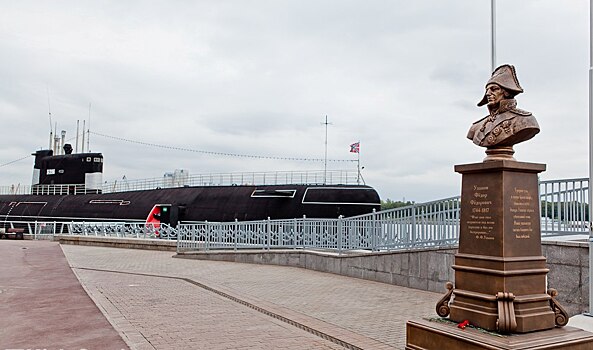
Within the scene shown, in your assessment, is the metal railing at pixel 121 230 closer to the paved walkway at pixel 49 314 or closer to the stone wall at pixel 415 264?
the stone wall at pixel 415 264

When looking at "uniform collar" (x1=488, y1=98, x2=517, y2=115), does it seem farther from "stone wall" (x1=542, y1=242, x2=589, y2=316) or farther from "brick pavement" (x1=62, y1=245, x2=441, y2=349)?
"stone wall" (x1=542, y1=242, x2=589, y2=316)

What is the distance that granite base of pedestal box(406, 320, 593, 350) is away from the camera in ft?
17.5

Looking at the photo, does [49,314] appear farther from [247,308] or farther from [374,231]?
[374,231]

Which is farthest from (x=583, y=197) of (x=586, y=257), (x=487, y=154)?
(x=487, y=154)

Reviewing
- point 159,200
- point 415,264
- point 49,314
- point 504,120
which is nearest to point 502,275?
point 504,120

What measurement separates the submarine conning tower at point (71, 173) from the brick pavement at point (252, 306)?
24.9 metres

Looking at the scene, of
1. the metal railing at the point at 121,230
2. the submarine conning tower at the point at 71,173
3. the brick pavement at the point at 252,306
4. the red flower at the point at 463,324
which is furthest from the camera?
the submarine conning tower at the point at 71,173

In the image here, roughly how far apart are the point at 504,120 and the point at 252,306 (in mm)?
5894

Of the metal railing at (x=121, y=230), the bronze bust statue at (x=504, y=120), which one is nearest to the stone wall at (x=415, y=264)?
the bronze bust statue at (x=504, y=120)

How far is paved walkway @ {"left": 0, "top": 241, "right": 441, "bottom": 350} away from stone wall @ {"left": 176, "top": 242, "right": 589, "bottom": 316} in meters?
0.37

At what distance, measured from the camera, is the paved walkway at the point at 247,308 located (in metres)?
7.31

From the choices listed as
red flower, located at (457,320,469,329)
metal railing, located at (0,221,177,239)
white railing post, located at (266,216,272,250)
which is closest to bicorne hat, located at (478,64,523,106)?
red flower, located at (457,320,469,329)

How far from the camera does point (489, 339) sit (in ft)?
17.8

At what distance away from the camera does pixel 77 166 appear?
40.2 metres
